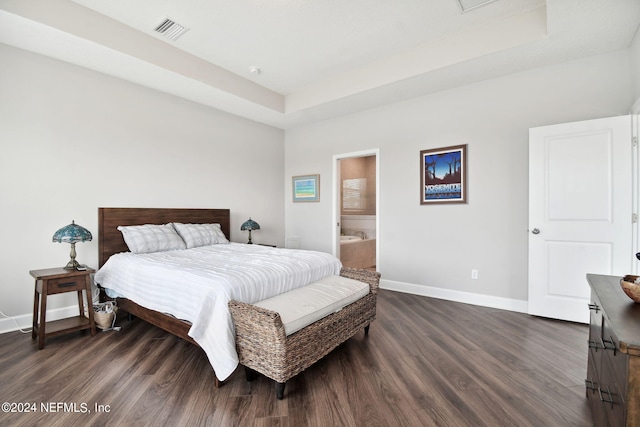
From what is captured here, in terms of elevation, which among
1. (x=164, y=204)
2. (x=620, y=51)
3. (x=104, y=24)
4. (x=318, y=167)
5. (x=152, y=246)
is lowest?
(x=152, y=246)

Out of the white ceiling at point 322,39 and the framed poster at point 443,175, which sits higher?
the white ceiling at point 322,39

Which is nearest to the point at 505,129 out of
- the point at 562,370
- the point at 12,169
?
the point at 562,370

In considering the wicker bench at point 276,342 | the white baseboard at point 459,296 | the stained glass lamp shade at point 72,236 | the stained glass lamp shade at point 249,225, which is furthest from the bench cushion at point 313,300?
the stained glass lamp shade at point 249,225

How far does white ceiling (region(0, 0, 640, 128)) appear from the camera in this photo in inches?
101

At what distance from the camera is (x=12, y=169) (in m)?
2.78

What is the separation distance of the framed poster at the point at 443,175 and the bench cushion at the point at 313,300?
1852 millimetres

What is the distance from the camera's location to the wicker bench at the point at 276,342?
1.74 m

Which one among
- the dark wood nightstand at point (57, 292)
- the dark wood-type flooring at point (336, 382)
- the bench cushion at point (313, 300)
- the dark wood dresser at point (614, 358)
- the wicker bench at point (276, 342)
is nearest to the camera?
the dark wood dresser at point (614, 358)

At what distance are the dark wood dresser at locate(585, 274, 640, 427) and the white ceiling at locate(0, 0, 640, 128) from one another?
7.53ft

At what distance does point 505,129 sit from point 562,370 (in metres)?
2.49

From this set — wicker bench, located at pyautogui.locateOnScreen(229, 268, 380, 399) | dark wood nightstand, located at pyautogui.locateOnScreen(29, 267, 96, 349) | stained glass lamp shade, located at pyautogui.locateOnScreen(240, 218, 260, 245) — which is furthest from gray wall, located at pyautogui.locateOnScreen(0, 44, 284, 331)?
wicker bench, located at pyautogui.locateOnScreen(229, 268, 380, 399)

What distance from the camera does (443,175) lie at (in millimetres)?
3840

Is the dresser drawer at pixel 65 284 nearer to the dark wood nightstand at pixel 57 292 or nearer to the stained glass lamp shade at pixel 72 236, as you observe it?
the dark wood nightstand at pixel 57 292

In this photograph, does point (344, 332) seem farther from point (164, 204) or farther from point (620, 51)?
point (620, 51)
